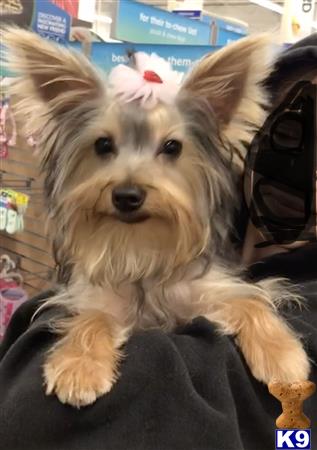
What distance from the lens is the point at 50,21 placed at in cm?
261

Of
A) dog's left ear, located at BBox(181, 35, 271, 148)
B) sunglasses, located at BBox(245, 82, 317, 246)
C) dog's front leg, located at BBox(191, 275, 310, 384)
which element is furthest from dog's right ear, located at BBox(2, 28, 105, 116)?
dog's front leg, located at BBox(191, 275, 310, 384)

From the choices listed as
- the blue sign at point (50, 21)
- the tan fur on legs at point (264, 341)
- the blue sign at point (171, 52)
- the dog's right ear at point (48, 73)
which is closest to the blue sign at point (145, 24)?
the blue sign at point (50, 21)

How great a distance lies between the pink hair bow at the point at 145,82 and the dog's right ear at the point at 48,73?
0.07 m

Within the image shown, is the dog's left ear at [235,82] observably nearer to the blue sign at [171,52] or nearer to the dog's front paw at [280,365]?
the dog's front paw at [280,365]

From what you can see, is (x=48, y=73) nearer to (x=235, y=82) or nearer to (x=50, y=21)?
(x=235, y=82)

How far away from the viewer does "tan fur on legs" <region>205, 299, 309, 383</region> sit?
1096 millimetres

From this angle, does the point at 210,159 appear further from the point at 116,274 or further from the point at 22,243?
the point at 22,243

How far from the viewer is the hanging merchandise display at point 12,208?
9.14ft

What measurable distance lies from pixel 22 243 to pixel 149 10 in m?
1.38

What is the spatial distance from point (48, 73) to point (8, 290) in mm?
1830

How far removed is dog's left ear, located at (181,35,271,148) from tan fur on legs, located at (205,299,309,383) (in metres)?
0.41

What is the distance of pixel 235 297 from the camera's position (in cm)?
141

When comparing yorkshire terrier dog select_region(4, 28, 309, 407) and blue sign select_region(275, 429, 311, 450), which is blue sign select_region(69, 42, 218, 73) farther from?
blue sign select_region(275, 429, 311, 450)

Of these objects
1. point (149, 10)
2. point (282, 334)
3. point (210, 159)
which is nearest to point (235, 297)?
point (282, 334)
